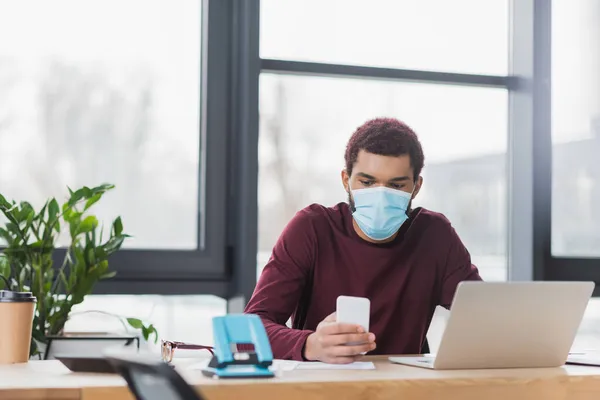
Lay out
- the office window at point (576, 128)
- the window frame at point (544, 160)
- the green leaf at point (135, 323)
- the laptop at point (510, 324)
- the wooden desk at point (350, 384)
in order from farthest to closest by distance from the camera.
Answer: the office window at point (576, 128) < the window frame at point (544, 160) < the green leaf at point (135, 323) < the laptop at point (510, 324) < the wooden desk at point (350, 384)

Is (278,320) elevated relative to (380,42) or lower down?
lower down

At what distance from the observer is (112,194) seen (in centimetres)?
308

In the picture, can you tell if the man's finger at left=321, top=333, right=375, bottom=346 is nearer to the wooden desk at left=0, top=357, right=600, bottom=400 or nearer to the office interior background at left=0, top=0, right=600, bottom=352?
the wooden desk at left=0, top=357, right=600, bottom=400

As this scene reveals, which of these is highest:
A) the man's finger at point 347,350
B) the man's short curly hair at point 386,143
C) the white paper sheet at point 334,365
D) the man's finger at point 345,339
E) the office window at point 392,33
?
the office window at point 392,33

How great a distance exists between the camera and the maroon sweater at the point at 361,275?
2.22 metres

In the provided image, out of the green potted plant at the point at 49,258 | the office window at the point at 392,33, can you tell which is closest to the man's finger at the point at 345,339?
the green potted plant at the point at 49,258

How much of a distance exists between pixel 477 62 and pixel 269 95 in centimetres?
91

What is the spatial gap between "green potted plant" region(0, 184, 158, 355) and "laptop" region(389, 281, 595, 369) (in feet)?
4.27

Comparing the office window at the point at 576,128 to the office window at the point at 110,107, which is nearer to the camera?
the office window at the point at 110,107

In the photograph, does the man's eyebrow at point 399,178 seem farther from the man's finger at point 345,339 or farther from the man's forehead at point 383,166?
the man's finger at point 345,339

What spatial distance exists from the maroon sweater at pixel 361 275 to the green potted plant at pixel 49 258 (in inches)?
27.5

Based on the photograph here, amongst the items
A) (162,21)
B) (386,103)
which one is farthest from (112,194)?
(386,103)

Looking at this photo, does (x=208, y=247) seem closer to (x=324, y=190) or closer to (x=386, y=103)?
(x=324, y=190)

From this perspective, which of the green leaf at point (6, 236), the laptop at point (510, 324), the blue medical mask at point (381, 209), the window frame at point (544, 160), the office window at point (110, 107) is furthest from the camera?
the window frame at point (544, 160)
